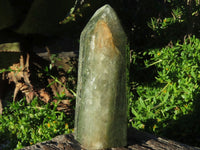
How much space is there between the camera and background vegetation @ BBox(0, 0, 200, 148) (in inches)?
101

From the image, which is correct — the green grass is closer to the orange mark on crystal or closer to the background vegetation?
the background vegetation

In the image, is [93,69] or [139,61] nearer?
[93,69]

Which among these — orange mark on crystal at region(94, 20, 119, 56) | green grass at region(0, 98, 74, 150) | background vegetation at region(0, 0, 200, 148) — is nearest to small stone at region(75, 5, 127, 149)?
orange mark on crystal at region(94, 20, 119, 56)

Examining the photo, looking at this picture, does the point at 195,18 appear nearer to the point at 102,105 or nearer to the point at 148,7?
the point at 148,7

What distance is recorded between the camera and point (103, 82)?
159 cm

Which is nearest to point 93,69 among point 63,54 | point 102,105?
point 102,105

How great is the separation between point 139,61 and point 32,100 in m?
1.42

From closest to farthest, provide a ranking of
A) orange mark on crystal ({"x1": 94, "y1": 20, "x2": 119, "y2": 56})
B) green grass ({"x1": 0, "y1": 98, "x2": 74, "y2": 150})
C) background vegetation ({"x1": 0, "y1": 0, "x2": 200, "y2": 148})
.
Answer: orange mark on crystal ({"x1": 94, "y1": 20, "x2": 119, "y2": 56})
background vegetation ({"x1": 0, "y1": 0, "x2": 200, "y2": 148})
green grass ({"x1": 0, "y1": 98, "x2": 74, "y2": 150})

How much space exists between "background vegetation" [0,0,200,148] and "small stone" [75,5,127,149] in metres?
0.91

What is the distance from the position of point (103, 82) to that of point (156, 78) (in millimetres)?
1440

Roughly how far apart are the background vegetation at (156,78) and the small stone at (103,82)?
0.91m

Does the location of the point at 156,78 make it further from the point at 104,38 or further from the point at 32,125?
the point at 104,38

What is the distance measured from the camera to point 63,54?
13.1ft

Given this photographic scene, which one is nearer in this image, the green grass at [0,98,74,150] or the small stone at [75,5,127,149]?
the small stone at [75,5,127,149]
